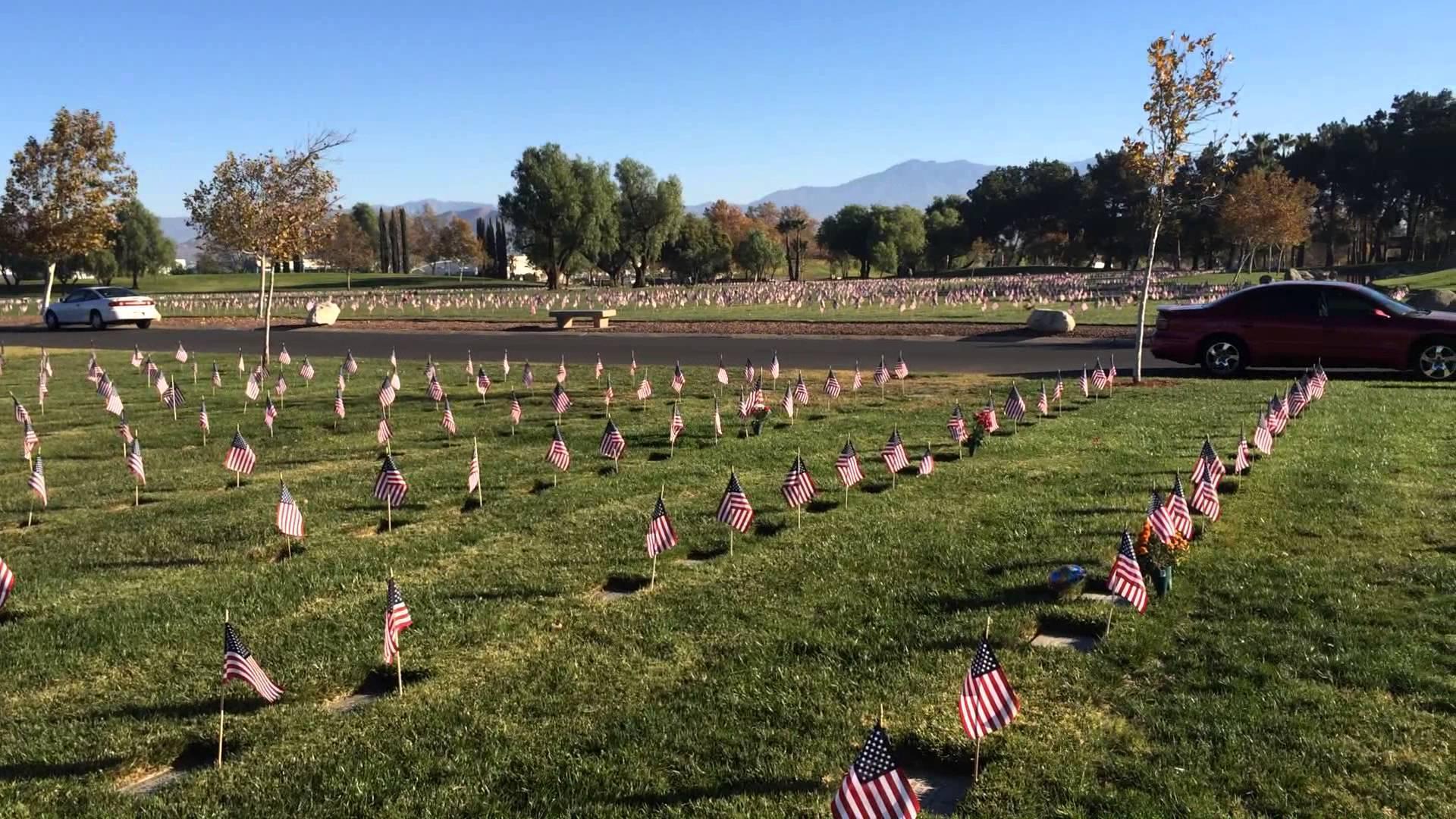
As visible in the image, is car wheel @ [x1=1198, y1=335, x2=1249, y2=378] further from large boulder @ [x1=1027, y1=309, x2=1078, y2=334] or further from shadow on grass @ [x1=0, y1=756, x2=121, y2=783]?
shadow on grass @ [x1=0, y1=756, x2=121, y2=783]

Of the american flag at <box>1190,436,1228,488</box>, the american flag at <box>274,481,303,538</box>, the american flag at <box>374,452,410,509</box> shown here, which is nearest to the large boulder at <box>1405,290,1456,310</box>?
the american flag at <box>1190,436,1228,488</box>

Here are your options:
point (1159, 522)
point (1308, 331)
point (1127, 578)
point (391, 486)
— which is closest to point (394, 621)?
point (391, 486)

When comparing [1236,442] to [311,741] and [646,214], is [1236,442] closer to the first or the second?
[311,741]

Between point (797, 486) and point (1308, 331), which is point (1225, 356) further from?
point (797, 486)

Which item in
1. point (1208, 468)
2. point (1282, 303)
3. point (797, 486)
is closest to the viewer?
point (1208, 468)

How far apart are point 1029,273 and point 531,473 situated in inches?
3202

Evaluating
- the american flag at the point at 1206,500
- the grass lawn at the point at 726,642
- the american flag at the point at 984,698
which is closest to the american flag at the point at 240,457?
the grass lawn at the point at 726,642

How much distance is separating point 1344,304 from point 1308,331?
590 mm

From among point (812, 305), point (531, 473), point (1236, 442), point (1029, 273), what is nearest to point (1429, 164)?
point (1029, 273)

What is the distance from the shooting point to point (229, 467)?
8.45 meters

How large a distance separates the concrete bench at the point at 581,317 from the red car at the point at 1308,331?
1794cm

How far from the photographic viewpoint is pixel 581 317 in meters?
30.6

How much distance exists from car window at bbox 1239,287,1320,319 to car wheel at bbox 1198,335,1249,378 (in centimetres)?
51

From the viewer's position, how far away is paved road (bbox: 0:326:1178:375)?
59.2 feet
